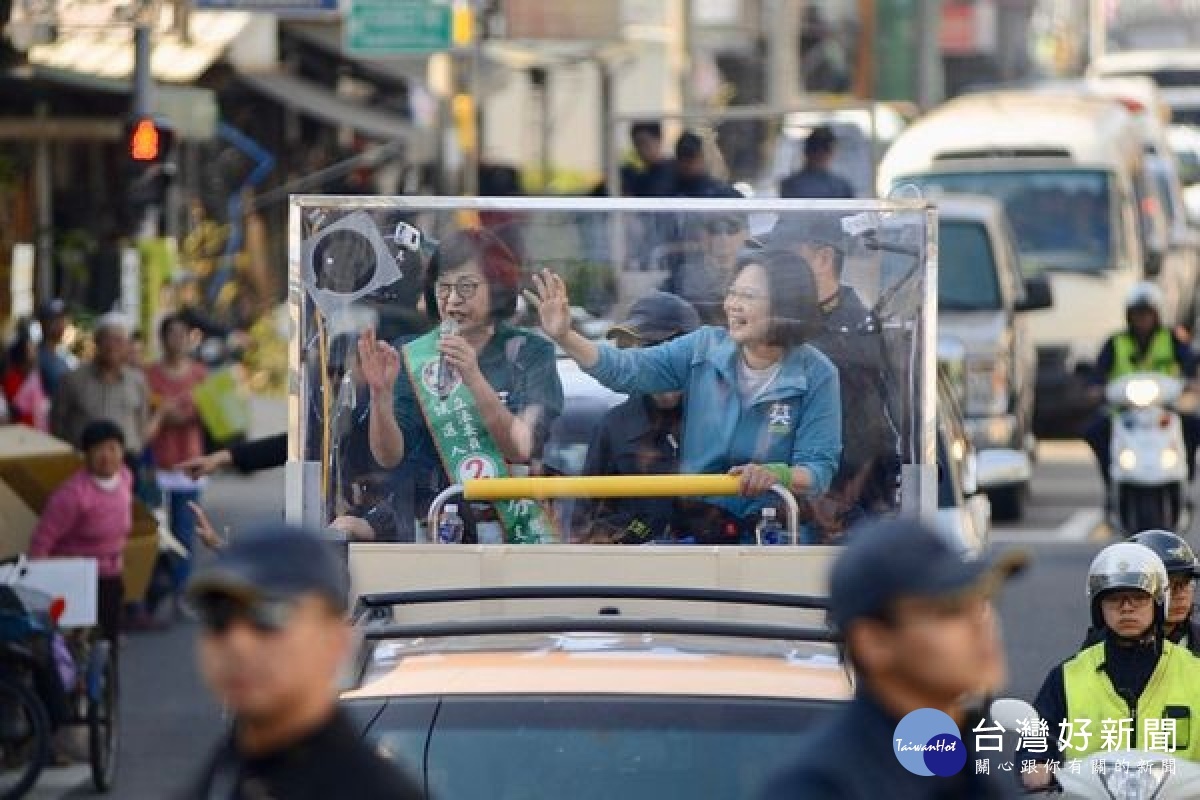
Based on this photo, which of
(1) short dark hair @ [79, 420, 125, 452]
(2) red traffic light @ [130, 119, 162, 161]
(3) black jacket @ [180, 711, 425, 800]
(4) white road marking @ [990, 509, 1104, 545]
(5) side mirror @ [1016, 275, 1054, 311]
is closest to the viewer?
(3) black jacket @ [180, 711, 425, 800]

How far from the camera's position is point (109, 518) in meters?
15.0

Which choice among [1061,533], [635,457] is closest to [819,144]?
[1061,533]

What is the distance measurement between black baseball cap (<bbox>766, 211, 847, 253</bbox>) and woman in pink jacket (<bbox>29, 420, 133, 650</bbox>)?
560cm

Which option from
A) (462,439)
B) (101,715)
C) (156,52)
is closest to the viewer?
(462,439)

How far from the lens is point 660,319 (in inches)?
378

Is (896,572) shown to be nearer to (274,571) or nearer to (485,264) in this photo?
(274,571)

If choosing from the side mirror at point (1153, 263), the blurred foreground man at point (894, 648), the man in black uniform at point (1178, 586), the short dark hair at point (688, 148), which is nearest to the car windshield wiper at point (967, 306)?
the short dark hair at point (688, 148)

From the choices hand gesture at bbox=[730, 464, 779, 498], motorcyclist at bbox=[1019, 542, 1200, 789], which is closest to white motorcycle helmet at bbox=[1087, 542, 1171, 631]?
motorcyclist at bbox=[1019, 542, 1200, 789]

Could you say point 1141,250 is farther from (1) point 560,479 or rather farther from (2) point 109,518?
(1) point 560,479

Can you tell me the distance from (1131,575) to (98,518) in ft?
26.3

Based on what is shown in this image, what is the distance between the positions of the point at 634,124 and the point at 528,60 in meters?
24.5

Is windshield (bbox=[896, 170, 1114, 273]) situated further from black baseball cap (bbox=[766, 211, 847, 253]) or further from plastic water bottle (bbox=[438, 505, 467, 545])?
plastic water bottle (bbox=[438, 505, 467, 545])

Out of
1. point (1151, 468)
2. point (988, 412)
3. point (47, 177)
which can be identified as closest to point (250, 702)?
point (1151, 468)

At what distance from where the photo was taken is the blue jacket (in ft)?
31.0
